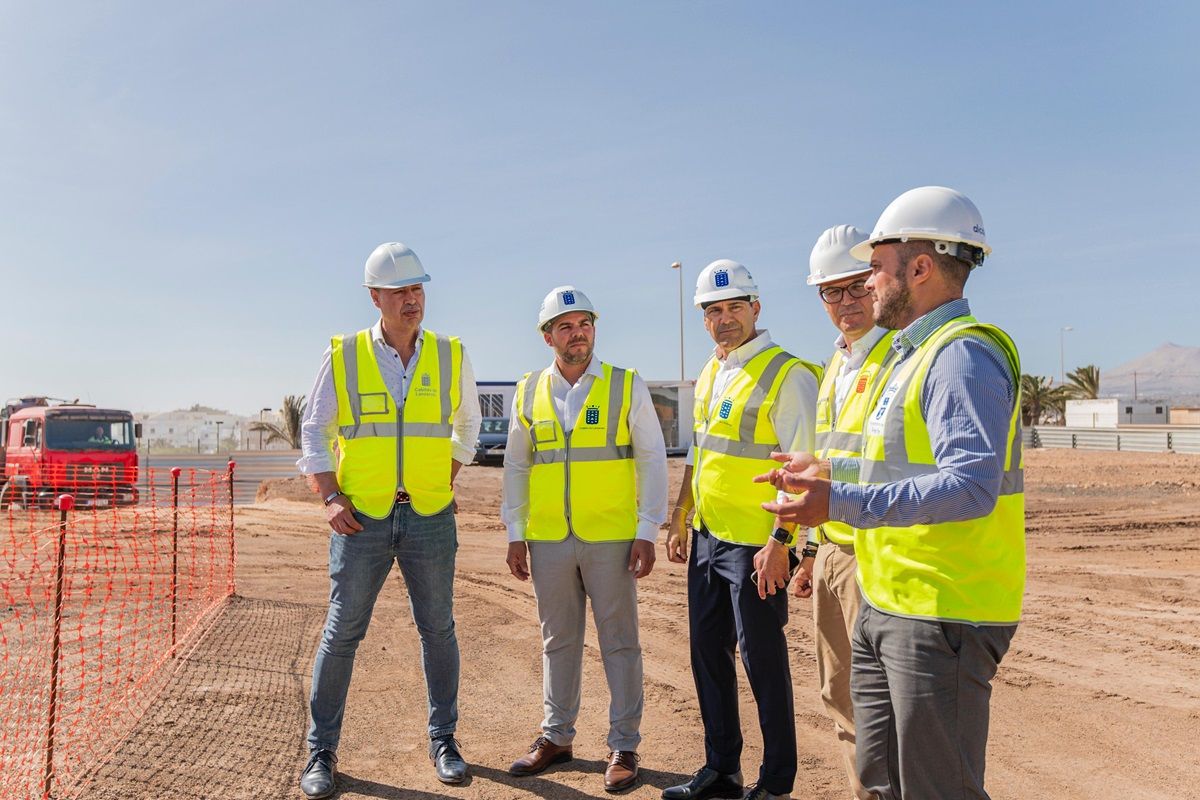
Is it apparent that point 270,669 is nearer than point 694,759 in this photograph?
No

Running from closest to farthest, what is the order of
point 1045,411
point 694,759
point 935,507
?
point 935,507
point 694,759
point 1045,411

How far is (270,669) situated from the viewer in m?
6.30

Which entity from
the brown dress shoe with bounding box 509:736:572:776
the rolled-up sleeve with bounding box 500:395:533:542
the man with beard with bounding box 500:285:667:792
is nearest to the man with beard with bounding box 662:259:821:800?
the man with beard with bounding box 500:285:667:792

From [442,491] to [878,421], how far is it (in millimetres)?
2473

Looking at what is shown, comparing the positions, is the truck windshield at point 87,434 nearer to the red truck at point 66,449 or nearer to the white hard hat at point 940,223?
the red truck at point 66,449

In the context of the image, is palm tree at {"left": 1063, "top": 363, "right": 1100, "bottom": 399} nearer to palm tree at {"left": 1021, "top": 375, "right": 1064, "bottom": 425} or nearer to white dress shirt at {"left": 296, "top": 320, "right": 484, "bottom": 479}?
palm tree at {"left": 1021, "top": 375, "right": 1064, "bottom": 425}

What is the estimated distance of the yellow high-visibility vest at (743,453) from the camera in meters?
3.97

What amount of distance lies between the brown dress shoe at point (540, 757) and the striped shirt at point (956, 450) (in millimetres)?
2670

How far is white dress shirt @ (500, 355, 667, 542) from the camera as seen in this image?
4445 mm

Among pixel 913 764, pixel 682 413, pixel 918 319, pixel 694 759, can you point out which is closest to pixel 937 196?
pixel 918 319

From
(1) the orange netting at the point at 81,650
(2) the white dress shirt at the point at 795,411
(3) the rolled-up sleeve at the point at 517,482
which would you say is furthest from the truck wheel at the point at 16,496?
(2) the white dress shirt at the point at 795,411

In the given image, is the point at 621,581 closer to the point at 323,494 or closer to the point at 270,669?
the point at 323,494

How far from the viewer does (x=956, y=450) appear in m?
2.23

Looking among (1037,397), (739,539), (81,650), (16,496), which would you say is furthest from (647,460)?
(1037,397)
